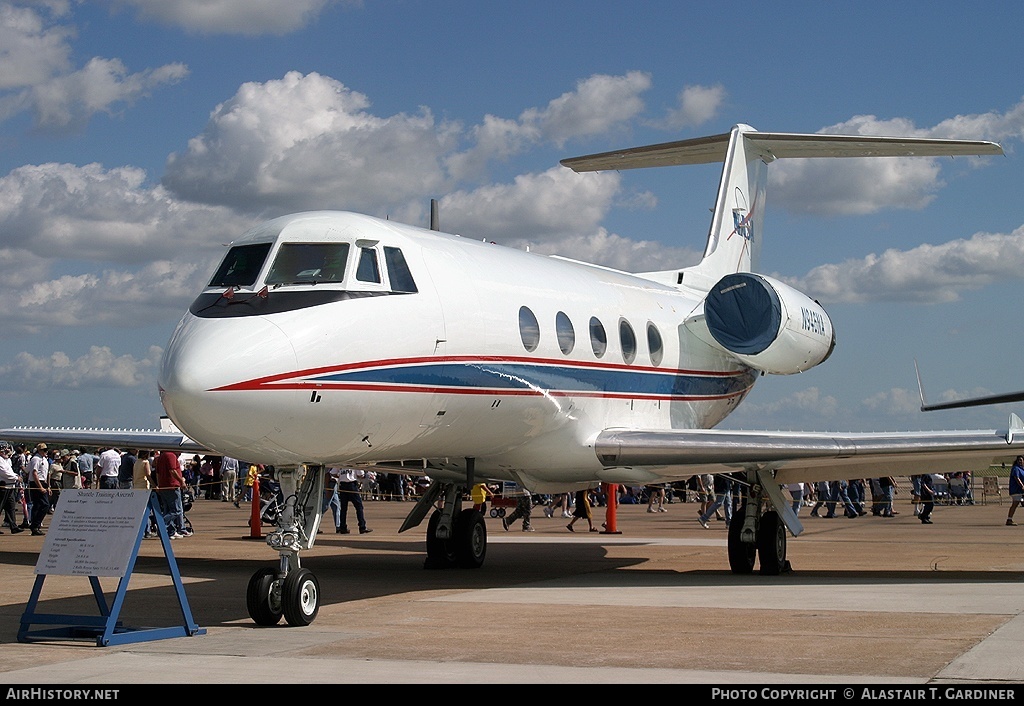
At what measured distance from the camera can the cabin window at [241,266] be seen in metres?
10.6

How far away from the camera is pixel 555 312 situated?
1391cm

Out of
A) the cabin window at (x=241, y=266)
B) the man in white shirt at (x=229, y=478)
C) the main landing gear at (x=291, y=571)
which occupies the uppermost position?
the cabin window at (x=241, y=266)

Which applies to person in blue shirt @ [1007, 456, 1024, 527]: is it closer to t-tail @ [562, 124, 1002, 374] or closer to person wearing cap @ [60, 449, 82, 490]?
t-tail @ [562, 124, 1002, 374]

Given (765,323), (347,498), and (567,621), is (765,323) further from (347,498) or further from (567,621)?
(347,498)

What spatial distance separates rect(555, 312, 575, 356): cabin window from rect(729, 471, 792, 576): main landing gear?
9.84ft

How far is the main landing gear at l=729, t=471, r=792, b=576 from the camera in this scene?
15.0 m

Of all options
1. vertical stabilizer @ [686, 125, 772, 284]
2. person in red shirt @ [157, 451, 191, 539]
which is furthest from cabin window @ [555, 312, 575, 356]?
person in red shirt @ [157, 451, 191, 539]

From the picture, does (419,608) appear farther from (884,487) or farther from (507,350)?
(884,487)

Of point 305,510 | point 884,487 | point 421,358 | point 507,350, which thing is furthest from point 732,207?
point 884,487

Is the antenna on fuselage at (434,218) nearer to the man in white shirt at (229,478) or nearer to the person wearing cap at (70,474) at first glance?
the person wearing cap at (70,474)

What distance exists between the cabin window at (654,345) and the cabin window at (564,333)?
7.24ft

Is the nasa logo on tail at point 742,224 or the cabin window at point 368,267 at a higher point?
the nasa logo on tail at point 742,224

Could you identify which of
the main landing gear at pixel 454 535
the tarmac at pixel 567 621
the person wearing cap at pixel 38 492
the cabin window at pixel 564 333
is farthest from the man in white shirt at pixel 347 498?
the cabin window at pixel 564 333
